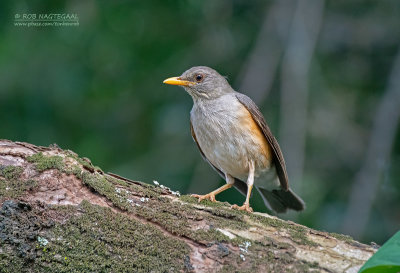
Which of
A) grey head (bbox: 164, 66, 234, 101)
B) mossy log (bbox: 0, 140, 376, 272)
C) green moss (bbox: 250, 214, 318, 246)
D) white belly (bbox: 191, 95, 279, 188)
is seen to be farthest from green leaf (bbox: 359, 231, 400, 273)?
grey head (bbox: 164, 66, 234, 101)

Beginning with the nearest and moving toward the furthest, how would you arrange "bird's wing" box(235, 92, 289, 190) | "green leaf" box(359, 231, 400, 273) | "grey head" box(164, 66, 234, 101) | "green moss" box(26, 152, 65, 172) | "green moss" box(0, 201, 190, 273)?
"green leaf" box(359, 231, 400, 273) < "green moss" box(0, 201, 190, 273) < "green moss" box(26, 152, 65, 172) < "bird's wing" box(235, 92, 289, 190) < "grey head" box(164, 66, 234, 101)

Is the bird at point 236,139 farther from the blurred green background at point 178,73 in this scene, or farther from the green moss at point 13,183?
the green moss at point 13,183

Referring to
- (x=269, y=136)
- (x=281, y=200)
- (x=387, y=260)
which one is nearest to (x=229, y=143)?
(x=269, y=136)

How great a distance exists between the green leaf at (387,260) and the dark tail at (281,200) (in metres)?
3.50

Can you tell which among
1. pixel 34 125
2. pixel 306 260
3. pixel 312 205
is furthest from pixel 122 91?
pixel 306 260

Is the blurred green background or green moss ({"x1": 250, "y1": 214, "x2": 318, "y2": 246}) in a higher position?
the blurred green background

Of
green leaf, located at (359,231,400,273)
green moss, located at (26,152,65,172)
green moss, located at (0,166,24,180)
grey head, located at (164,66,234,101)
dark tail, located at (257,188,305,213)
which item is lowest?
dark tail, located at (257,188,305,213)

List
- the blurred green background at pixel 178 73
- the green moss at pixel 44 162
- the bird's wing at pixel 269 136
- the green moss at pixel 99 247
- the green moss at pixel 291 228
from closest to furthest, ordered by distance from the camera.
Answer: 1. the green moss at pixel 99 247
2. the green moss at pixel 44 162
3. the green moss at pixel 291 228
4. the bird's wing at pixel 269 136
5. the blurred green background at pixel 178 73

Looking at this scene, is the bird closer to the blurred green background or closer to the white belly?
the white belly

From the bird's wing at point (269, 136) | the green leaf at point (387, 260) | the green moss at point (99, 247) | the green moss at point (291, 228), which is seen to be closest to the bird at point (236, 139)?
the bird's wing at point (269, 136)

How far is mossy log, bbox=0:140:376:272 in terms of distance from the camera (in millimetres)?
3395

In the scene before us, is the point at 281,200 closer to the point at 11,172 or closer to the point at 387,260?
the point at 11,172

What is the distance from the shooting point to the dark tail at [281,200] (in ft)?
20.4

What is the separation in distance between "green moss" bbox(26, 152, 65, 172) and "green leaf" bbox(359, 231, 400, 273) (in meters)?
2.18
